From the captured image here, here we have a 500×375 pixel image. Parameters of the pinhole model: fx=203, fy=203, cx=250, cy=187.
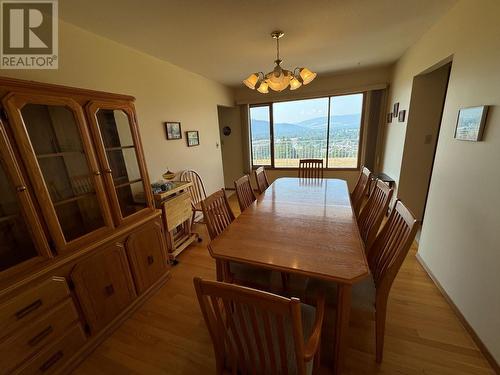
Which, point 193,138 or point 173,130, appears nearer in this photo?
point 173,130

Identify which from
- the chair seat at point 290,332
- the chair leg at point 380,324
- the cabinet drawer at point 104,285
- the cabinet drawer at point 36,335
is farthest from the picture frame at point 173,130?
the chair leg at point 380,324

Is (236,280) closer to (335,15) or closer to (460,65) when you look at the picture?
(335,15)

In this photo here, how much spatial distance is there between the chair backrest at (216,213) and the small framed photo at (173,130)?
1.46 metres

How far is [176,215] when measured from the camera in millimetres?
2396

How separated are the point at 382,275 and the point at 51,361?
2.05m

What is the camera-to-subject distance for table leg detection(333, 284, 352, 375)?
1020mm

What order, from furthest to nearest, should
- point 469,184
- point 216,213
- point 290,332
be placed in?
point 216,213 < point 469,184 < point 290,332

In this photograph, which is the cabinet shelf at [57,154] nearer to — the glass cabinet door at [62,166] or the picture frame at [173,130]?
the glass cabinet door at [62,166]

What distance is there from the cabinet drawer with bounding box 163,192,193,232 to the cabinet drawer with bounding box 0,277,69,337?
105 cm

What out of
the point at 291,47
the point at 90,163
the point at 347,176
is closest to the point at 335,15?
the point at 291,47

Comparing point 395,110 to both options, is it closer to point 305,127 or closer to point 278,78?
point 305,127

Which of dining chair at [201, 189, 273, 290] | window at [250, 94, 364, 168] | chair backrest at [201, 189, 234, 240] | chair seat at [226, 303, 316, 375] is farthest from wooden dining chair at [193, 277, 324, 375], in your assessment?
window at [250, 94, 364, 168]

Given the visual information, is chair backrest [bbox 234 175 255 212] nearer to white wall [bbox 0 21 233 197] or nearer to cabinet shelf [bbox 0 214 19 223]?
white wall [bbox 0 21 233 197]

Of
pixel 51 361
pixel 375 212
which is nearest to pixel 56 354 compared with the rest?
pixel 51 361
